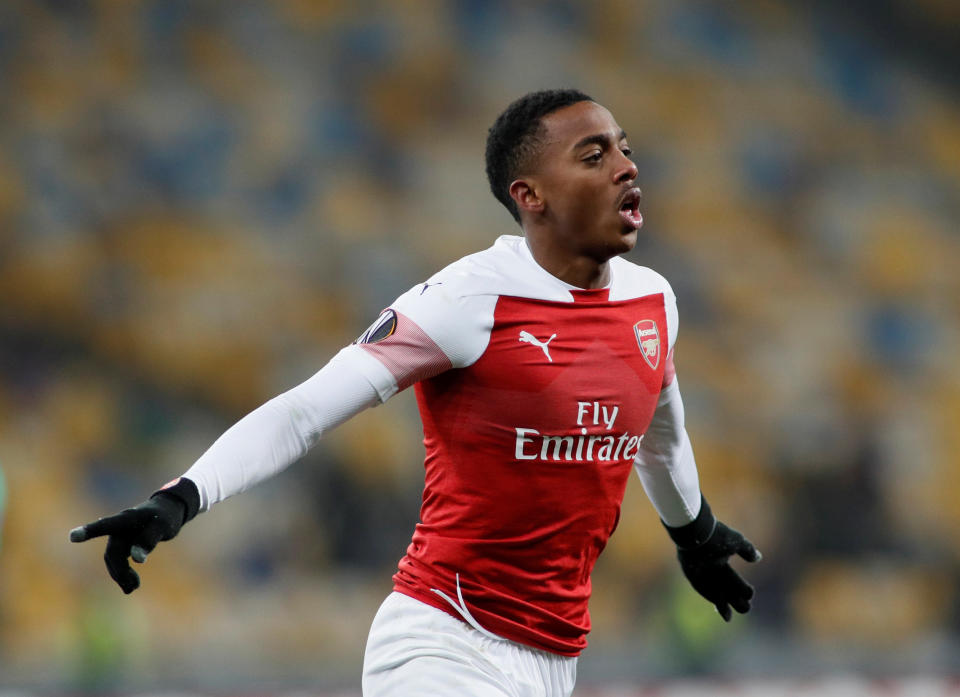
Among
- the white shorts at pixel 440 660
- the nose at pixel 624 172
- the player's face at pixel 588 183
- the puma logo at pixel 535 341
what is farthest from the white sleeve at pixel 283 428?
the nose at pixel 624 172

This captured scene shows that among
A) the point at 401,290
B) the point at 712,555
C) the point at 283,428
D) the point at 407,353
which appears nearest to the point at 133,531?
the point at 283,428

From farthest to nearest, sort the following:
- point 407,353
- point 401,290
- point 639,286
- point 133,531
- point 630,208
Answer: point 401,290
point 639,286
point 630,208
point 407,353
point 133,531

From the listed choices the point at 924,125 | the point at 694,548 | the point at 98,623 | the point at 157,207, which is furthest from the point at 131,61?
the point at 694,548

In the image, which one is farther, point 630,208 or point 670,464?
point 670,464

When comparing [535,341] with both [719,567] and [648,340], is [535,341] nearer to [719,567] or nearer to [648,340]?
Answer: [648,340]

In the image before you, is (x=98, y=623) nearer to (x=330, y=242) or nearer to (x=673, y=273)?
(x=330, y=242)

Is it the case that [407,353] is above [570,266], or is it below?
below

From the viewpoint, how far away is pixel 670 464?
11.7ft

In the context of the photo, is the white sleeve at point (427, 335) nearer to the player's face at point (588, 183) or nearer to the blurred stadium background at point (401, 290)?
the player's face at point (588, 183)

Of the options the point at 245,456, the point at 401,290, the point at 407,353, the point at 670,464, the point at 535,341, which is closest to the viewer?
the point at 245,456

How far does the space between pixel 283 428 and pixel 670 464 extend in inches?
48.3

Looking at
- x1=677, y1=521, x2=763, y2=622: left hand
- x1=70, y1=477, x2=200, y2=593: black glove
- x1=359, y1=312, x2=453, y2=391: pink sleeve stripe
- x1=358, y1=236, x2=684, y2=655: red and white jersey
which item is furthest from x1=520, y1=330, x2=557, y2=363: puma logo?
x1=677, y1=521, x2=763, y2=622: left hand

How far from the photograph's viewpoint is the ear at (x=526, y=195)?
3.20 meters

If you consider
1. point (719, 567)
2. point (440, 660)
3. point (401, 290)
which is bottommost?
point (440, 660)
